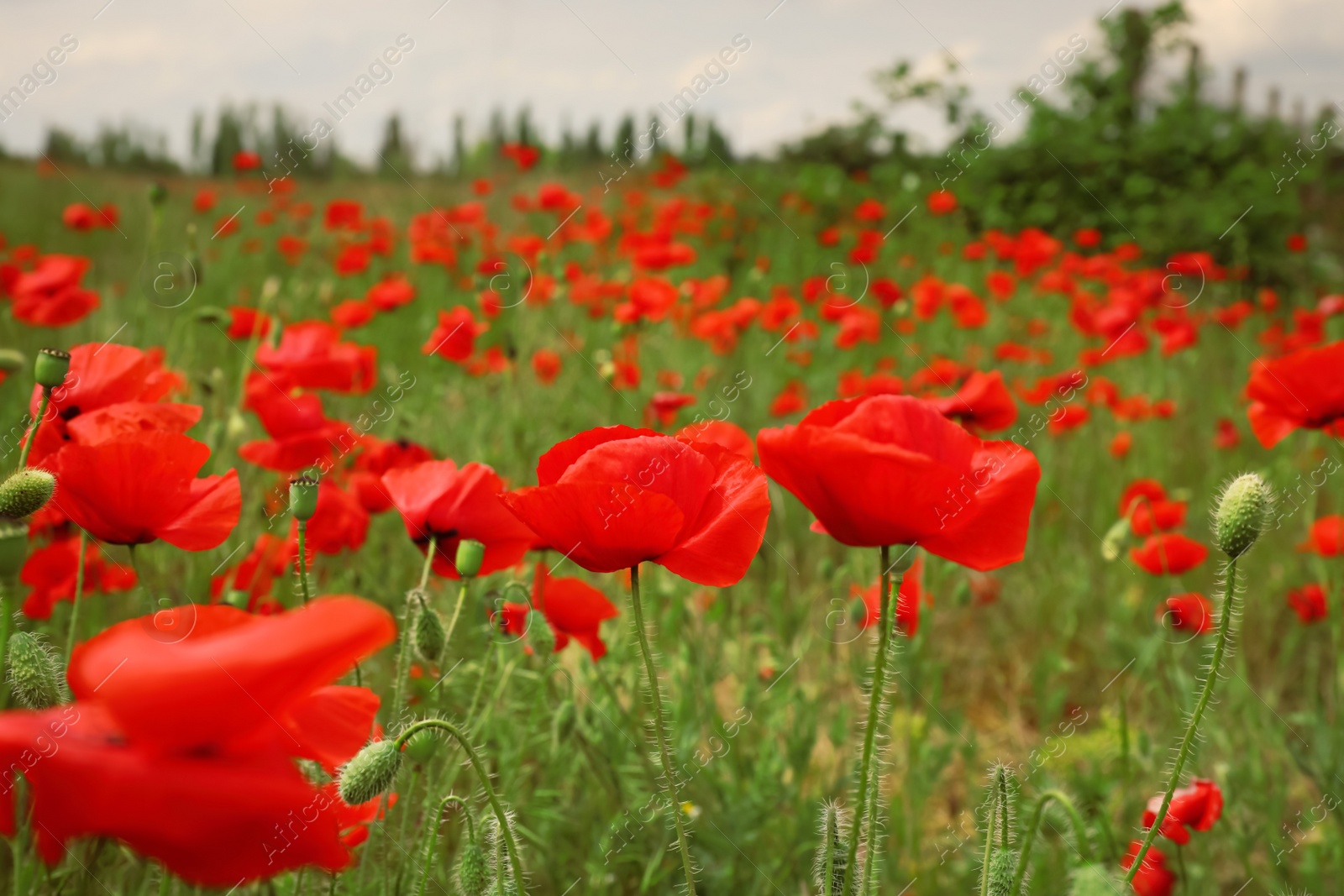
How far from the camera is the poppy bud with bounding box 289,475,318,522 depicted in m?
0.96

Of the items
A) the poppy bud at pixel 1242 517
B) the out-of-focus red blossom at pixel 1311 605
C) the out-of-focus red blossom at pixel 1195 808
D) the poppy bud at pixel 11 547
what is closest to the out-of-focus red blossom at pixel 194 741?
the poppy bud at pixel 11 547

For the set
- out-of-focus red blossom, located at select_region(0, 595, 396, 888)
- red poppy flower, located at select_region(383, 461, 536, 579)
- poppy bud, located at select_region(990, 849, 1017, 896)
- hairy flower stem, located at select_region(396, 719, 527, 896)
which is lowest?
poppy bud, located at select_region(990, 849, 1017, 896)

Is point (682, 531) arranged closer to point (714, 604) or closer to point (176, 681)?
point (176, 681)

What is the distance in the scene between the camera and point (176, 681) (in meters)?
0.37

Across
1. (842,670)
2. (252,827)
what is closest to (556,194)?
(842,670)

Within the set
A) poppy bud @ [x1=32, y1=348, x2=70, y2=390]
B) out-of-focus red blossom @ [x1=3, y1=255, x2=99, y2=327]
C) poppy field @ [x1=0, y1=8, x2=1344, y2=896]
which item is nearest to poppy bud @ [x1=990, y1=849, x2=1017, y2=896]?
poppy field @ [x1=0, y1=8, x2=1344, y2=896]

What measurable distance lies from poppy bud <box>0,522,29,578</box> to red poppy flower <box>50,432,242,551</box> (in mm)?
117

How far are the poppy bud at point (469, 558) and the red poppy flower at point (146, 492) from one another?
0.22m

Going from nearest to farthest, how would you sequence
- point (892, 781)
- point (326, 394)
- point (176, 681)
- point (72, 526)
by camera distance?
1. point (176, 681)
2. point (72, 526)
3. point (892, 781)
4. point (326, 394)

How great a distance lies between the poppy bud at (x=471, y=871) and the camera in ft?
2.56

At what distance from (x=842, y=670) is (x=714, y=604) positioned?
60 cm

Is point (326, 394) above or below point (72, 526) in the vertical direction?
above

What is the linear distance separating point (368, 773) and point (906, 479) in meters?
0.45

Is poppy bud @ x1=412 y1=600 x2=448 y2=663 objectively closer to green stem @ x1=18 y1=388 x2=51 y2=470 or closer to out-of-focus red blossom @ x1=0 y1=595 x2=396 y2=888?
green stem @ x1=18 y1=388 x2=51 y2=470
